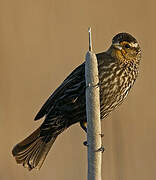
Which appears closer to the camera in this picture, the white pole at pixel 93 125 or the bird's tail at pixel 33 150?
the white pole at pixel 93 125

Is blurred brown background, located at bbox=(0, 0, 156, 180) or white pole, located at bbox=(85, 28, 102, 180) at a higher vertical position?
blurred brown background, located at bbox=(0, 0, 156, 180)

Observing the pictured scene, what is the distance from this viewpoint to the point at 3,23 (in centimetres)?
236

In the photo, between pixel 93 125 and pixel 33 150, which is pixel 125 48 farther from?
pixel 93 125

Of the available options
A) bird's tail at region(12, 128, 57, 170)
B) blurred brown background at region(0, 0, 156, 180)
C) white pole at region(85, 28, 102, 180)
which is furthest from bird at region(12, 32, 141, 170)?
white pole at region(85, 28, 102, 180)

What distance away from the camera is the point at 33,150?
5.98ft

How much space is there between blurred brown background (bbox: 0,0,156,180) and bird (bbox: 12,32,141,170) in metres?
0.35

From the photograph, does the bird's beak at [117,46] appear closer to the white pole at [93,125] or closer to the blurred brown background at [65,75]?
the blurred brown background at [65,75]

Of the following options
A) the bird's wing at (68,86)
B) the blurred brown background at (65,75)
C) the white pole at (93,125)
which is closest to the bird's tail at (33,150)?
the bird's wing at (68,86)

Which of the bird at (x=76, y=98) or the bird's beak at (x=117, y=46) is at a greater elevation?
the bird's beak at (x=117, y=46)

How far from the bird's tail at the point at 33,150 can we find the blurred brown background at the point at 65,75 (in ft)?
1.10

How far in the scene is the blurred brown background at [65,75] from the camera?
85.9 inches

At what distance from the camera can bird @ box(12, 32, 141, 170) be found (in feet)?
5.84

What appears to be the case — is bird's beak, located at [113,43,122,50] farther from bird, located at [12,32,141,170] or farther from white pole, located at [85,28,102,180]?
white pole, located at [85,28,102,180]

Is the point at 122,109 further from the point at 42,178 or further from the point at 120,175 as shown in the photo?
the point at 42,178
